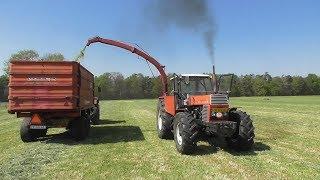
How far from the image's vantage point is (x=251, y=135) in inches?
441

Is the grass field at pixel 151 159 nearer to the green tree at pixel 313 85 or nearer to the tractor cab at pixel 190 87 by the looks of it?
the tractor cab at pixel 190 87

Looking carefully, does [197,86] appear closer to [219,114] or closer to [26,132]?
[219,114]

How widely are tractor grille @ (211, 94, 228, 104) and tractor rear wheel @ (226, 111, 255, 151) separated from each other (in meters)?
0.67

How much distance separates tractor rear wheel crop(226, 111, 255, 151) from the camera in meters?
11.2

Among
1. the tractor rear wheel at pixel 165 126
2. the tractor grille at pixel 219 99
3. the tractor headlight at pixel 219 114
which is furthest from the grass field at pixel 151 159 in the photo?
the tractor grille at pixel 219 99

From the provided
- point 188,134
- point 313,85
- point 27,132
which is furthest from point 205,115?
point 313,85

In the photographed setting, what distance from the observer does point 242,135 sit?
36.6ft

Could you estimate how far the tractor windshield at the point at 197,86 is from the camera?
13156mm

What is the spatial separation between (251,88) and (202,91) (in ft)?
326

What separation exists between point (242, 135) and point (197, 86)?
270 cm

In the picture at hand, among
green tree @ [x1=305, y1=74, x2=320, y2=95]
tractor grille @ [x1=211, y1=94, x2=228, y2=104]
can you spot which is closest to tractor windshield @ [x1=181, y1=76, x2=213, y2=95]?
tractor grille @ [x1=211, y1=94, x2=228, y2=104]

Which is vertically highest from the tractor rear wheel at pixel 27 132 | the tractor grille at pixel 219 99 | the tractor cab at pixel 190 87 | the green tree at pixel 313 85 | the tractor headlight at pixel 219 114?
the green tree at pixel 313 85

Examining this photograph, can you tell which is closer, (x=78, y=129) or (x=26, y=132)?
(x=26, y=132)

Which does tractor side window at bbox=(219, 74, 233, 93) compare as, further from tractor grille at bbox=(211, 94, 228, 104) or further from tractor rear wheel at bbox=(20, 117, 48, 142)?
tractor rear wheel at bbox=(20, 117, 48, 142)
